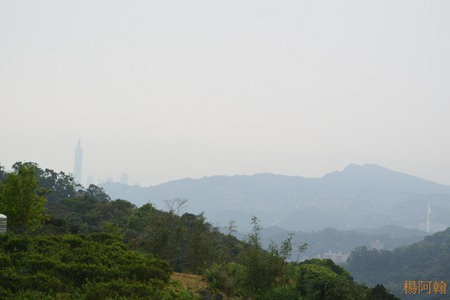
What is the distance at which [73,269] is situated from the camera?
9.33 metres

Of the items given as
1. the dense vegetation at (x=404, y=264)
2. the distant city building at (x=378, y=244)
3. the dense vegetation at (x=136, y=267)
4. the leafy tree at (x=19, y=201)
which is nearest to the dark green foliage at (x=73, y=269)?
the dense vegetation at (x=136, y=267)

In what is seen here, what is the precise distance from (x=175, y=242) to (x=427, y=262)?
229 ft

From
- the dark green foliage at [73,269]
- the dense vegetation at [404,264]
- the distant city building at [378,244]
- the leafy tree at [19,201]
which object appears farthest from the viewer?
the distant city building at [378,244]

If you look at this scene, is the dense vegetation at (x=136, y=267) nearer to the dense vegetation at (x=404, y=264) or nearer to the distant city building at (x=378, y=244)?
the dense vegetation at (x=404, y=264)

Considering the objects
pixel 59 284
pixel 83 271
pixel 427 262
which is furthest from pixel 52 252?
pixel 427 262

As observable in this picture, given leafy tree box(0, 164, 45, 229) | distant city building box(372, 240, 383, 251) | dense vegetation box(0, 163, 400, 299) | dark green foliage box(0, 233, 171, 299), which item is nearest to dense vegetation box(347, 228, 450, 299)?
dense vegetation box(0, 163, 400, 299)

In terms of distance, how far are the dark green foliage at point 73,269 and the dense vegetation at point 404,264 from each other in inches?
2464

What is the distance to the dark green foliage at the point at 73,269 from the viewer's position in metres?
8.27

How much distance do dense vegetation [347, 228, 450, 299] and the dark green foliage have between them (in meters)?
62.6

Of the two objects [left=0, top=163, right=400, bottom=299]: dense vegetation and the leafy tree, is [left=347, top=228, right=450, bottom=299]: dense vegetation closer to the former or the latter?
[left=0, top=163, right=400, bottom=299]: dense vegetation

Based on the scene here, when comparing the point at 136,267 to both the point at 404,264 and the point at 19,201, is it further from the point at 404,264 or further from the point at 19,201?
the point at 404,264

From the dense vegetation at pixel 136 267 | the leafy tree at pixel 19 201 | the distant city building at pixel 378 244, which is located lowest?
the distant city building at pixel 378 244

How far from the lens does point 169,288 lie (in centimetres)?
1031

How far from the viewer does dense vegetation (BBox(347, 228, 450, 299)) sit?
72.2 metres
